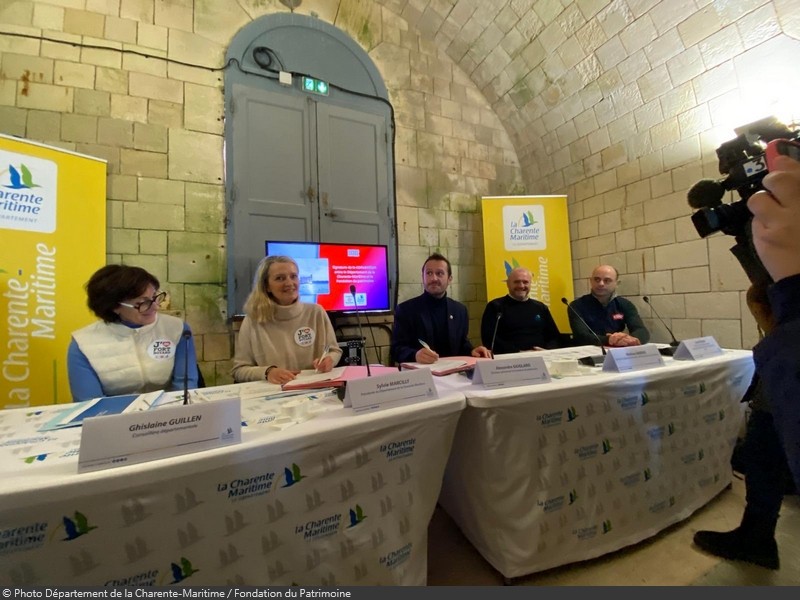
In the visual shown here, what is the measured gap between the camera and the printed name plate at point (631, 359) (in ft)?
4.36

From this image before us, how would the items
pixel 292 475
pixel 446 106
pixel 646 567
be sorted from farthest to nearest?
pixel 446 106 < pixel 646 567 < pixel 292 475

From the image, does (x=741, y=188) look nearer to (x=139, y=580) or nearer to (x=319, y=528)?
(x=319, y=528)

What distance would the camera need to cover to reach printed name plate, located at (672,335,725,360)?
1.53 meters

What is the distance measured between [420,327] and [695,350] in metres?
1.43

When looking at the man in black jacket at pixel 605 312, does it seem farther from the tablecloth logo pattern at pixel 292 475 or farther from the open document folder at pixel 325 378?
the tablecloth logo pattern at pixel 292 475

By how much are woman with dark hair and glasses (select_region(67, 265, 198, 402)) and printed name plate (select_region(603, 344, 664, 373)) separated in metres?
1.66

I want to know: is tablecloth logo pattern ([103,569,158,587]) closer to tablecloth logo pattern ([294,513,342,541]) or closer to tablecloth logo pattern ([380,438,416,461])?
tablecloth logo pattern ([294,513,342,541])

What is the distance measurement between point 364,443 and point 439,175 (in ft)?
→ 11.1

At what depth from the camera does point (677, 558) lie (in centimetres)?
130

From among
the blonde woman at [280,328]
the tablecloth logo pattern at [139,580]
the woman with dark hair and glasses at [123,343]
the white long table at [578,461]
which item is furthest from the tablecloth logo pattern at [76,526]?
the blonde woman at [280,328]

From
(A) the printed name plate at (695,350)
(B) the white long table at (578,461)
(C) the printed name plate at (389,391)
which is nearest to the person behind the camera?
(C) the printed name plate at (389,391)

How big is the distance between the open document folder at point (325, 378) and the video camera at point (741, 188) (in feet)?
3.50

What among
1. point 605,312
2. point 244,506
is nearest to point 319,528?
point 244,506

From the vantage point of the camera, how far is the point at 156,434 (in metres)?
0.66
